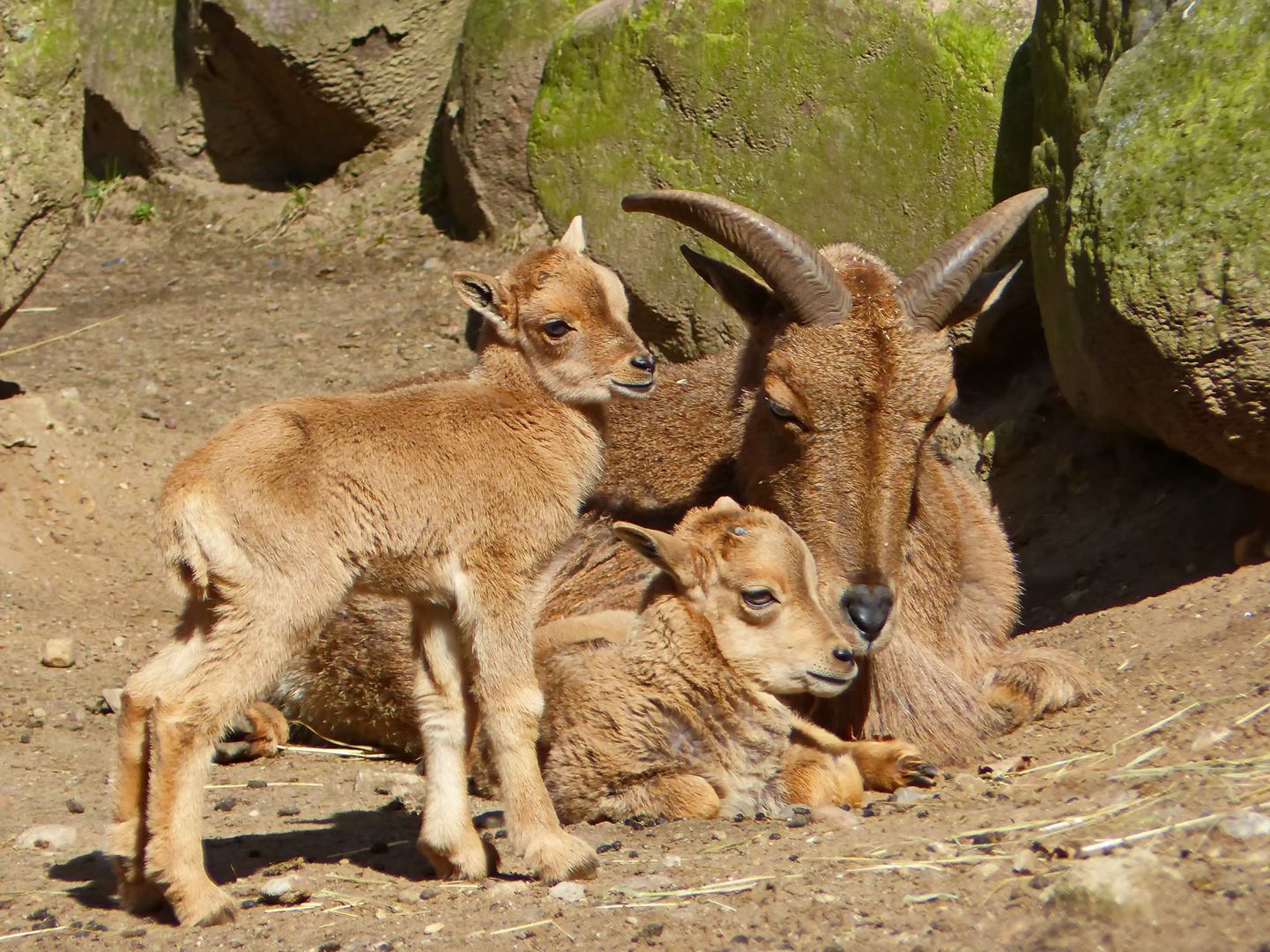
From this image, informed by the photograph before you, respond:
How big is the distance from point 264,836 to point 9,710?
239cm

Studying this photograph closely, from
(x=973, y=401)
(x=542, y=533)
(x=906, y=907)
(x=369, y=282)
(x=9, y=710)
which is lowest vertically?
(x=906, y=907)

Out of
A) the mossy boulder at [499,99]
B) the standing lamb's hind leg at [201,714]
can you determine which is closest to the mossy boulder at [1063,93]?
the standing lamb's hind leg at [201,714]

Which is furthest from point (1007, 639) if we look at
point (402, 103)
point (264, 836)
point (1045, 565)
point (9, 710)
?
point (402, 103)

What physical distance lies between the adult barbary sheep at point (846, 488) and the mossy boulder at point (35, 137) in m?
3.99

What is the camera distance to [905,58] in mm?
8891

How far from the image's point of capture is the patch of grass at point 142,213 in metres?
14.4

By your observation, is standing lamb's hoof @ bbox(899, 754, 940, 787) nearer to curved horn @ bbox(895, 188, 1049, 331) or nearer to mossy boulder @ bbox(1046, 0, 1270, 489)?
curved horn @ bbox(895, 188, 1049, 331)

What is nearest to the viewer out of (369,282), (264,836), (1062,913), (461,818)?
(1062,913)

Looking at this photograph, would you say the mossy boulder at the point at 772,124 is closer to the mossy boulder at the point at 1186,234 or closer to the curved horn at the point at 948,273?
the mossy boulder at the point at 1186,234

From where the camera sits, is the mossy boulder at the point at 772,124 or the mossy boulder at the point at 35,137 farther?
the mossy boulder at the point at 35,137

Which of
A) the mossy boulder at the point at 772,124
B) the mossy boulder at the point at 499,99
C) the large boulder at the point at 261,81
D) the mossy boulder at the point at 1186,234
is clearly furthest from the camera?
the large boulder at the point at 261,81

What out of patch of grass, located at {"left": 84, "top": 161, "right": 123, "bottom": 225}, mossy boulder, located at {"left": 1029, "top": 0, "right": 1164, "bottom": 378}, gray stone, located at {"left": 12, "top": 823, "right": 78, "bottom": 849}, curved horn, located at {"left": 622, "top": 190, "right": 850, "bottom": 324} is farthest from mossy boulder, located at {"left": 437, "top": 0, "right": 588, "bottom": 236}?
gray stone, located at {"left": 12, "top": 823, "right": 78, "bottom": 849}

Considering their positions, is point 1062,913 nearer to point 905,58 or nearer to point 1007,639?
point 1007,639

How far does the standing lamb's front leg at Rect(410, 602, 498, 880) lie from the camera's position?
491 cm
